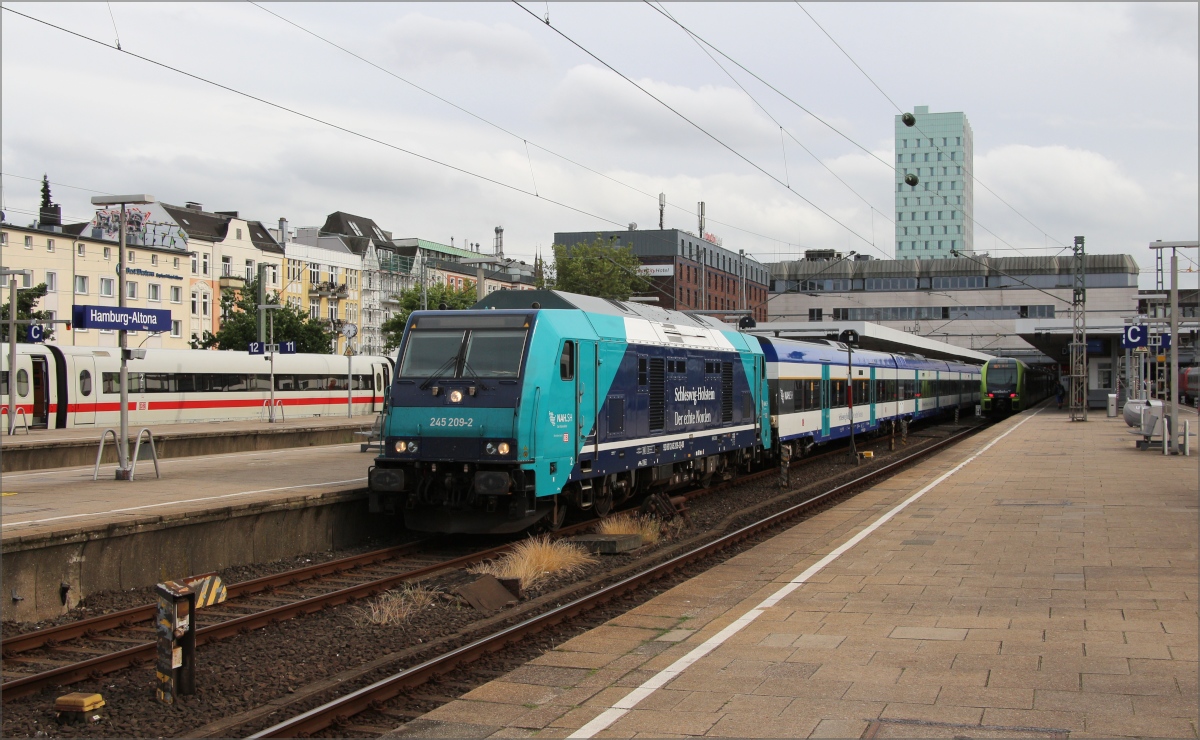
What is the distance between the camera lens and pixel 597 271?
55312 mm

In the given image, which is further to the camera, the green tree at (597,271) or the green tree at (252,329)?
the green tree at (252,329)

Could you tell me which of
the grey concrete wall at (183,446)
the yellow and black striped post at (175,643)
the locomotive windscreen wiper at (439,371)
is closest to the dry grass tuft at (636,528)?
the locomotive windscreen wiper at (439,371)

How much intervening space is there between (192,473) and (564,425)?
7.90 m

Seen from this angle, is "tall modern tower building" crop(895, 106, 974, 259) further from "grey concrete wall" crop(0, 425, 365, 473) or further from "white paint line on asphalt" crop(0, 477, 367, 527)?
"white paint line on asphalt" crop(0, 477, 367, 527)

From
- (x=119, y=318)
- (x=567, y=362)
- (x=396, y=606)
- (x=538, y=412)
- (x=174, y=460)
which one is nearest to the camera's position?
(x=396, y=606)

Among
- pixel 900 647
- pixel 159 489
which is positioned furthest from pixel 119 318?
pixel 900 647

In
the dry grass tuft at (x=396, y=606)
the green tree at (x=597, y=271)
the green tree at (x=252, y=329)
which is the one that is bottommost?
the dry grass tuft at (x=396, y=606)

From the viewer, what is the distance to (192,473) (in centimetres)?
1838

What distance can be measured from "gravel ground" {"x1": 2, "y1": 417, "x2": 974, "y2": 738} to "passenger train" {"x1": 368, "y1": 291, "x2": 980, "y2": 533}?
1.70m

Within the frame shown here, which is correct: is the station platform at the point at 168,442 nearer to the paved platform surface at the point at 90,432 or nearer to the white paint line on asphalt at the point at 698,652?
the paved platform surface at the point at 90,432

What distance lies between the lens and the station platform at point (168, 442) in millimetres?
20875

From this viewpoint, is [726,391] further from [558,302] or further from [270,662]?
[270,662]

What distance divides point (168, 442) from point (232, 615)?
578 inches

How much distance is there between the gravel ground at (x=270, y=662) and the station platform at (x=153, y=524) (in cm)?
32
